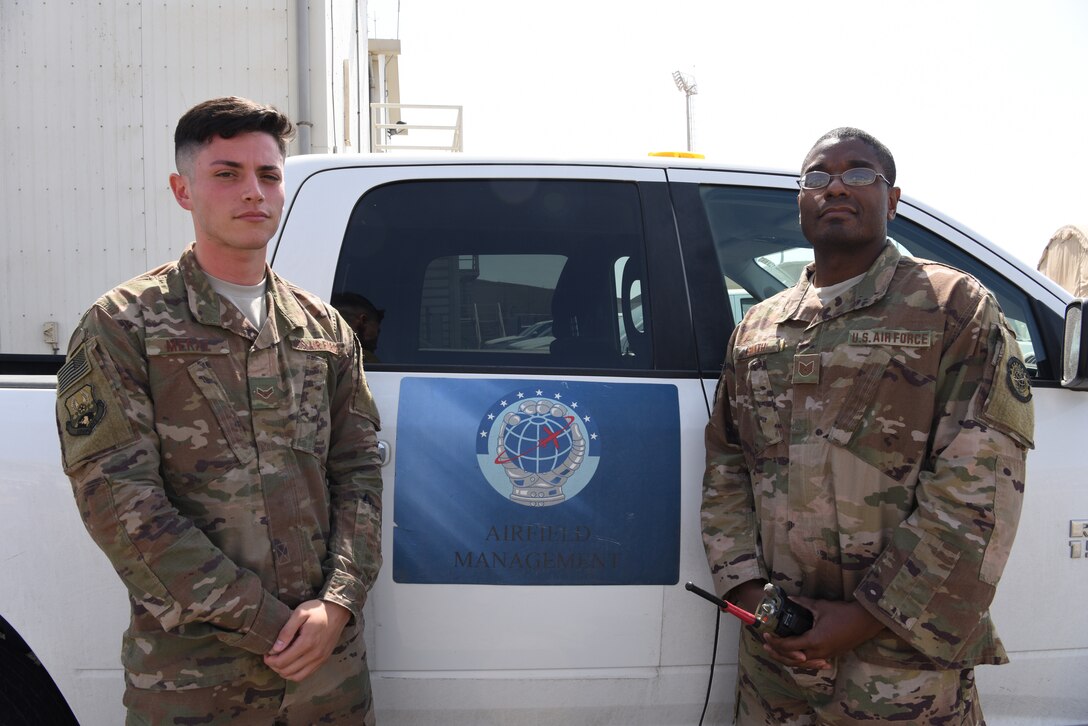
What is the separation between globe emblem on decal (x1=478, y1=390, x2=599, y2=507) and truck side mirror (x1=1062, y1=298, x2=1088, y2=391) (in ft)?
3.93

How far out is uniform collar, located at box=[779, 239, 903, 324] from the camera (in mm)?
2010

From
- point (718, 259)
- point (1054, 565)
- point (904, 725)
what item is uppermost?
point (718, 259)

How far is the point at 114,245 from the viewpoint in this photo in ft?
21.8

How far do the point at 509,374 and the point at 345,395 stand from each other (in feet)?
1.59

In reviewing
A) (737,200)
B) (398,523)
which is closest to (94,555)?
(398,523)

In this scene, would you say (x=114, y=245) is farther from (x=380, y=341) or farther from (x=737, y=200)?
(x=737, y=200)

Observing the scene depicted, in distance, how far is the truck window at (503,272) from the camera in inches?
95.0

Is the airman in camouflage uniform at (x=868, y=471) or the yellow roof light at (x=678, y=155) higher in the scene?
the yellow roof light at (x=678, y=155)

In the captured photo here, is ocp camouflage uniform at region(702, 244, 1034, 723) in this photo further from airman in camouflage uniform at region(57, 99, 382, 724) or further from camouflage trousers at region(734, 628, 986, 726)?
airman in camouflage uniform at region(57, 99, 382, 724)

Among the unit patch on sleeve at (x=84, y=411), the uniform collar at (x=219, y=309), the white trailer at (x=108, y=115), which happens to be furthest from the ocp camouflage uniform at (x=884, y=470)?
the white trailer at (x=108, y=115)

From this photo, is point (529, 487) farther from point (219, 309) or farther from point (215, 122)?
point (215, 122)

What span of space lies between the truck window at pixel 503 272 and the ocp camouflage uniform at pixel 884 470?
0.46m

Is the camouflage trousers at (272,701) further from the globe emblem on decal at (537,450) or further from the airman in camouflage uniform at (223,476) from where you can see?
the globe emblem on decal at (537,450)

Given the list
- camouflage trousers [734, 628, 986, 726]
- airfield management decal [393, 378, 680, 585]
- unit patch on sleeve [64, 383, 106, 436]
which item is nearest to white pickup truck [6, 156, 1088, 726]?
airfield management decal [393, 378, 680, 585]
